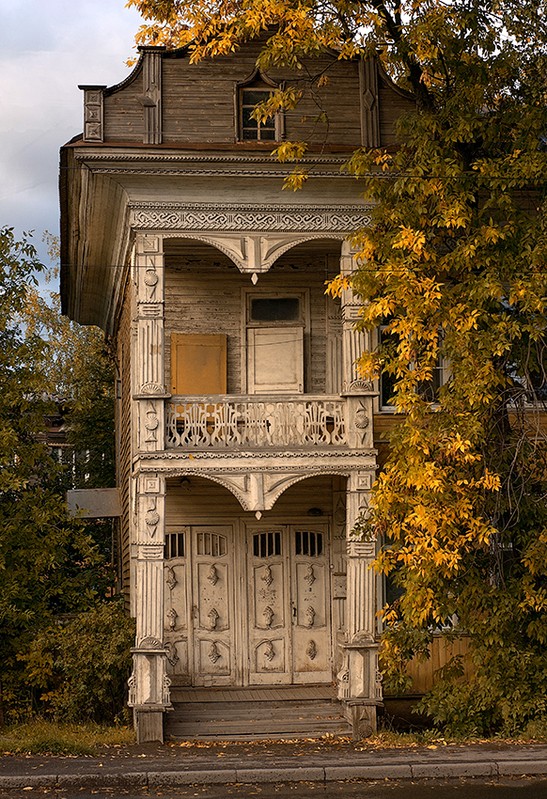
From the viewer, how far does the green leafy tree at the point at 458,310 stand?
1547cm

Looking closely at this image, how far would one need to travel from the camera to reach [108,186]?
57.3ft

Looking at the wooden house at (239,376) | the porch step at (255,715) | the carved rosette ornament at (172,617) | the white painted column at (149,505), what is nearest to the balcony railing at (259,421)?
the wooden house at (239,376)

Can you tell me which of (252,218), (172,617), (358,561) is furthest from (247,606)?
(252,218)

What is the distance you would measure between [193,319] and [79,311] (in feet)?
28.7

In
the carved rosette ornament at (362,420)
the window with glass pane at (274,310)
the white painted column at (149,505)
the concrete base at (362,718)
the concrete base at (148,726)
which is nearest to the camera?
the concrete base at (148,726)

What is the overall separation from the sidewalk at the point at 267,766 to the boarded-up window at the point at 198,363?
633cm

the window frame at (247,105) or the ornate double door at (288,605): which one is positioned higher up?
the window frame at (247,105)

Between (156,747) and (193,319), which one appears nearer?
(156,747)

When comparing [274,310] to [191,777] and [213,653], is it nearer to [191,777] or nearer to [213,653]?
[213,653]

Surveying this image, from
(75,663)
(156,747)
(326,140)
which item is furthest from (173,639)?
(326,140)

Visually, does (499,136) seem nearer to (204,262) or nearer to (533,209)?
(533,209)

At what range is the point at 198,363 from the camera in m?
A: 19.4

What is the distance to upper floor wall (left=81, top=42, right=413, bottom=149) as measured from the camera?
55.5 feet

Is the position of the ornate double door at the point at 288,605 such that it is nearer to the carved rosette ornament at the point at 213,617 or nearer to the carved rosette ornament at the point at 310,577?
the carved rosette ornament at the point at 310,577
